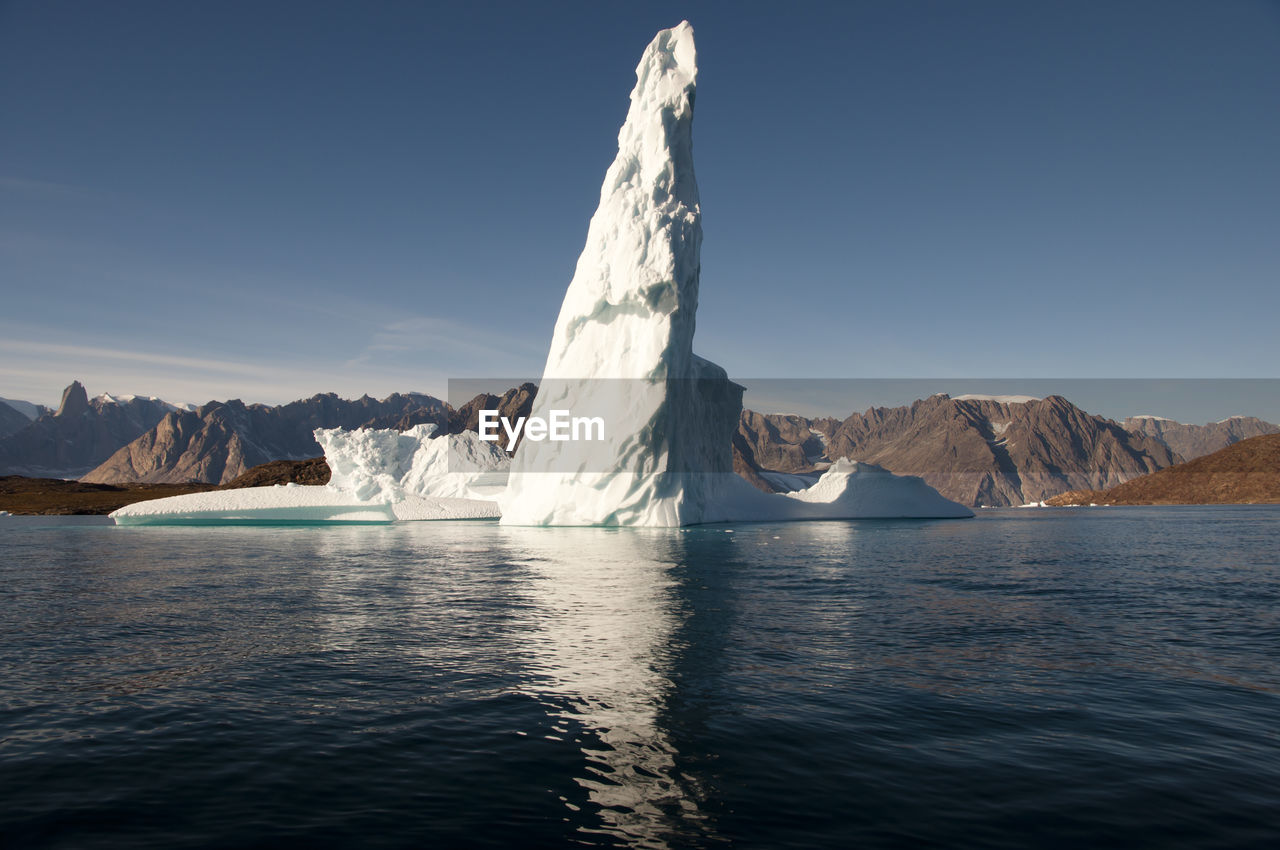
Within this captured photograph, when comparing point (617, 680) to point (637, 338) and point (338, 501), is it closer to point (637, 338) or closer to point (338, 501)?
point (637, 338)

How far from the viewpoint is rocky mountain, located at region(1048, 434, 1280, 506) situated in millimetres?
127438

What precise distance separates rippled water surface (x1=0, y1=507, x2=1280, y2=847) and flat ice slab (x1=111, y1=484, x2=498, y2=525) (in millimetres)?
26244

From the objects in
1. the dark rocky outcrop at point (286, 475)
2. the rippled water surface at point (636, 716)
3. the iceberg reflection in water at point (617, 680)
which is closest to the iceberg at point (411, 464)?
the iceberg reflection in water at point (617, 680)

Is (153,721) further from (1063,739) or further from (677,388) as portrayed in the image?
(677,388)

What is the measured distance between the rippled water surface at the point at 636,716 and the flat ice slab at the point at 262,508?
26244mm

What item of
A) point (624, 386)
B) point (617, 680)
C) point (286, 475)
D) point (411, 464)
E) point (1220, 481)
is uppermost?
point (624, 386)

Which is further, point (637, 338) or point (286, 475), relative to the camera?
point (286, 475)

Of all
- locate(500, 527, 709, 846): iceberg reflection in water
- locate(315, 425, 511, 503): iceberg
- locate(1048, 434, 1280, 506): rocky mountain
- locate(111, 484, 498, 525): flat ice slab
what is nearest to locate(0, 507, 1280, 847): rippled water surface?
locate(500, 527, 709, 846): iceberg reflection in water

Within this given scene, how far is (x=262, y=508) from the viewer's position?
4222cm

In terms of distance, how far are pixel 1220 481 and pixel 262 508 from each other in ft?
531

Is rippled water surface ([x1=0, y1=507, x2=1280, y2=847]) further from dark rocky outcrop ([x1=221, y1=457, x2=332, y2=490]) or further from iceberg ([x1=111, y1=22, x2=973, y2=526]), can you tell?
dark rocky outcrop ([x1=221, y1=457, x2=332, y2=490])

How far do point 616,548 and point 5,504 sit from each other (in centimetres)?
10004

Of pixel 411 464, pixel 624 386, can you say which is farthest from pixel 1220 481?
pixel 411 464

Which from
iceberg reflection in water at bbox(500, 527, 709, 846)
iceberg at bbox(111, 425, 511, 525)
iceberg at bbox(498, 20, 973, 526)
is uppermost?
iceberg at bbox(498, 20, 973, 526)
